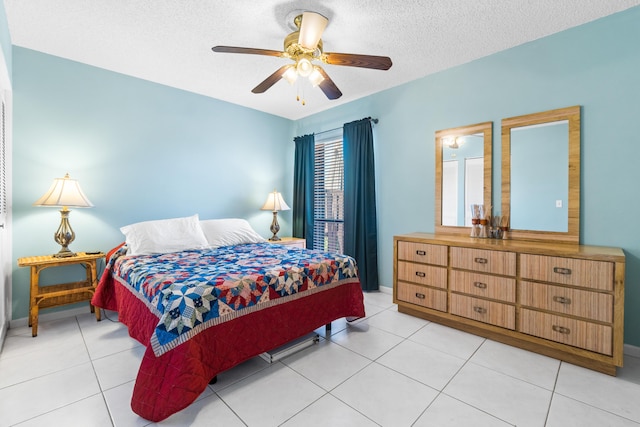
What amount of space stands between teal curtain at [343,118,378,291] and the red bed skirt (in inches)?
45.2

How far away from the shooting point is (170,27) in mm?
2373

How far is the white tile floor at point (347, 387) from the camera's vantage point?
155 centimetres

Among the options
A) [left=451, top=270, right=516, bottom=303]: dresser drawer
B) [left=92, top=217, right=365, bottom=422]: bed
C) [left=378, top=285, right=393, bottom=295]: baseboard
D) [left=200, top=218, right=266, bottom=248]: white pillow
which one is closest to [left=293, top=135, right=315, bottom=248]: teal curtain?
[left=200, top=218, right=266, bottom=248]: white pillow

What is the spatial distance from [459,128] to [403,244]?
138cm

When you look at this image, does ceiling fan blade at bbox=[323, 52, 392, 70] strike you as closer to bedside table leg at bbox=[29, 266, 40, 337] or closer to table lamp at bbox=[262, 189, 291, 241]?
table lamp at bbox=[262, 189, 291, 241]

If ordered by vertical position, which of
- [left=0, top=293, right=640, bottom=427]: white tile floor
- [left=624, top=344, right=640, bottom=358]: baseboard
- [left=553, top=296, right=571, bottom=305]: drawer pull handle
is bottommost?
[left=0, top=293, right=640, bottom=427]: white tile floor

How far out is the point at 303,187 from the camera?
15.4 ft

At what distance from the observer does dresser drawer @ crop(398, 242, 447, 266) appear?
8.88 feet

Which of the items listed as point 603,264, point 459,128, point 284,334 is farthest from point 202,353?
point 459,128

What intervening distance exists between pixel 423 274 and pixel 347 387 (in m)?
1.43

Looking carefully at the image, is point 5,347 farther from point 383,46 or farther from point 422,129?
point 422,129

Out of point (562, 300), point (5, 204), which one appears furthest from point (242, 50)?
point (562, 300)

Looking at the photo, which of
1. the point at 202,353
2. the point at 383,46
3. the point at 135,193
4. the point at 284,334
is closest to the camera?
the point at 202,353

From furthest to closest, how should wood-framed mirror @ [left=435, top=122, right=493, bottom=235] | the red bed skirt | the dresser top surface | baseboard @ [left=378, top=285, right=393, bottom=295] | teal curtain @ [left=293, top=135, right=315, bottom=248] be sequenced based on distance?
Result: teal curtain @ [left=293, top=135, right=315, bottom=248]
baseboard @ [left=378, top=285, right=393, bottom=295]
wood-framed mirror @ [left=435, top=122, right=493, bottom=235]
the dresser top surface
the red bed skirt
